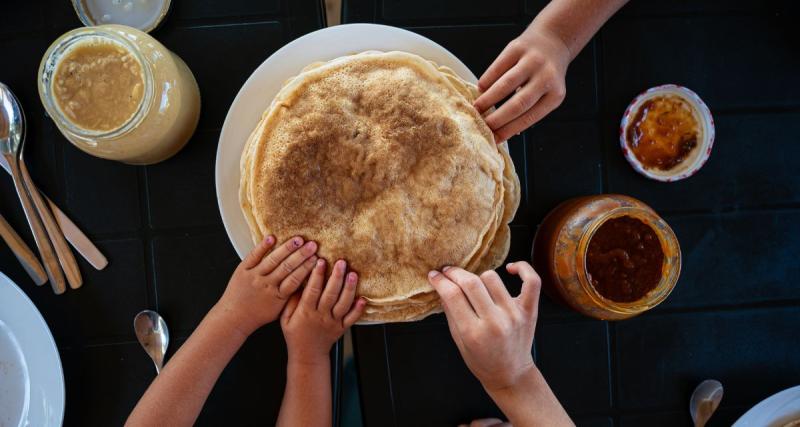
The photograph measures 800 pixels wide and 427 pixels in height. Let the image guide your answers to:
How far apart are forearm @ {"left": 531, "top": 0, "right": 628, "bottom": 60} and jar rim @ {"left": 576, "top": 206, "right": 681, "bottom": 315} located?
0.32m

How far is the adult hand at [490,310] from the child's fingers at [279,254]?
0.22 meters

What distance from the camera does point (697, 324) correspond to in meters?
1.03

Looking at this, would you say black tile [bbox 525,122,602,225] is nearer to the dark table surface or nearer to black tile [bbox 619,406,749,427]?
the dark table surface

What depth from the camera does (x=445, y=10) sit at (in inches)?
38.5

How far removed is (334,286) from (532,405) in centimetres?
40

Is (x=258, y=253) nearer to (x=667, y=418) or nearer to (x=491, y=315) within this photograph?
(x=491, y=315)

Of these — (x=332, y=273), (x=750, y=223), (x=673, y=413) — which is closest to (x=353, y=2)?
(x=332, y=273)

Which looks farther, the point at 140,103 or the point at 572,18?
the point at 572,18

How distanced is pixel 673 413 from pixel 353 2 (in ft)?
3.48

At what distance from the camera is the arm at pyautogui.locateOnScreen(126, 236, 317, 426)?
881 millimetres

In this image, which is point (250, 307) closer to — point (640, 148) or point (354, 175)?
point (354, 175)

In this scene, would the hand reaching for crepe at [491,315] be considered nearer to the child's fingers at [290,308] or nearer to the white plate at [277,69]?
the child's fingers at [290,308]

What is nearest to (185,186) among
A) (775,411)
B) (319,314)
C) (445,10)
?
(319,314)

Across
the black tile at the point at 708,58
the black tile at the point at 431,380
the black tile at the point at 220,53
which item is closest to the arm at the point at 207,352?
the black tile at the point at 431,380
